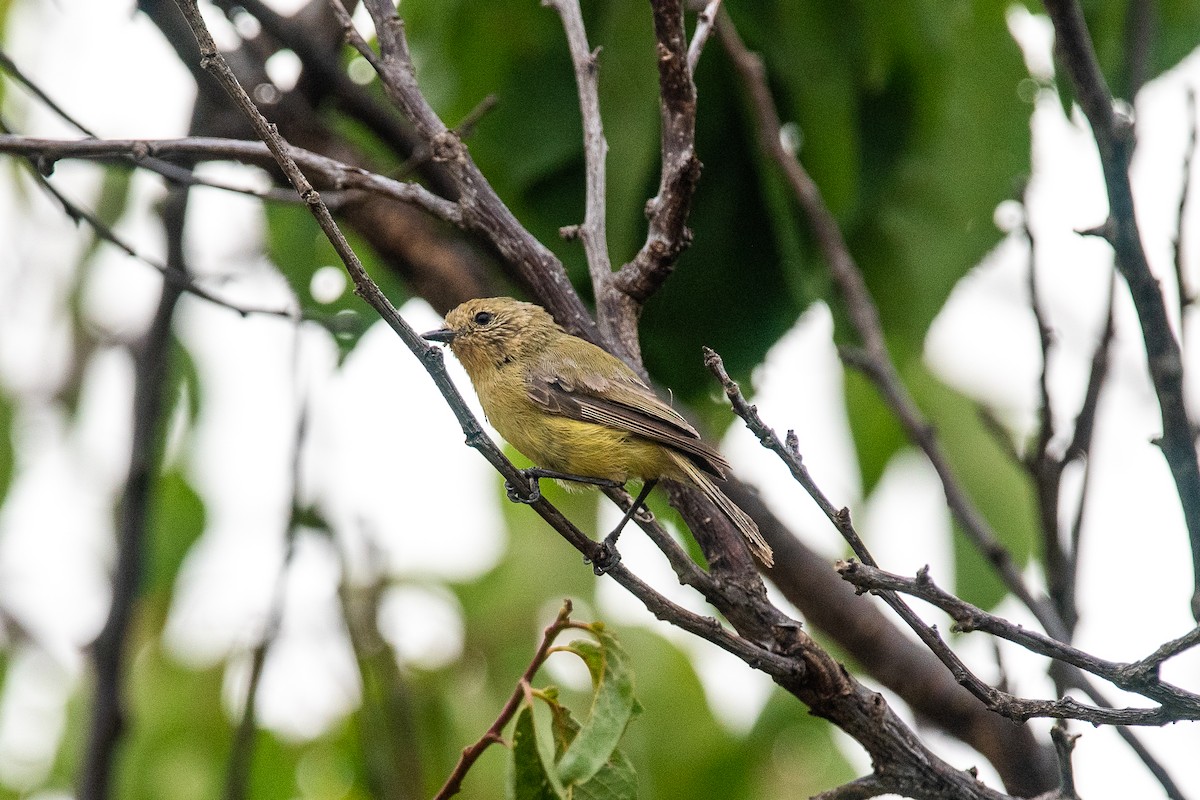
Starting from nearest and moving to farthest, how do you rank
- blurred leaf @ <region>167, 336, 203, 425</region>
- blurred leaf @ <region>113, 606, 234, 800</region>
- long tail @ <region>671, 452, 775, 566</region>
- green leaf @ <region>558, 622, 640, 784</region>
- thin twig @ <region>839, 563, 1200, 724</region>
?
thin twig @ <region>839, 563, 1200, 724</region> < green leaf @ <region>558, 622, 640, 784</region> < long tail @ <region>671, 452, 775, 566</region> < blurred leaf @ <region>113, 606, 234, 800</region> < blurred leaf @ <region>167, 336, 203, 425</region>

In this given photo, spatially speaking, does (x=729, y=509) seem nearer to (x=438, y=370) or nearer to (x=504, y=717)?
(x=504, y=717)

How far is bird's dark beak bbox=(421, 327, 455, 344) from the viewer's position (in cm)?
434

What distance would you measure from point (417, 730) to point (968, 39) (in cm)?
303

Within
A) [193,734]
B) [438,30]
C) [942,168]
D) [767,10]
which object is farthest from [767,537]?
[193,734]

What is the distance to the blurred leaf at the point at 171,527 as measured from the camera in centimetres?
489

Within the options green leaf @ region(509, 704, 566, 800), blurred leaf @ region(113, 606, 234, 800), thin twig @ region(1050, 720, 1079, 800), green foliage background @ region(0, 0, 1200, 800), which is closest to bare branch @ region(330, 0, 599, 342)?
green foliage background @ region(0, 0, 1200, 800)

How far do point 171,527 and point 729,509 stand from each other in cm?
287

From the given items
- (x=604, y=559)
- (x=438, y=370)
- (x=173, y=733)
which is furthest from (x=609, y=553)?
(x=173, y=733)

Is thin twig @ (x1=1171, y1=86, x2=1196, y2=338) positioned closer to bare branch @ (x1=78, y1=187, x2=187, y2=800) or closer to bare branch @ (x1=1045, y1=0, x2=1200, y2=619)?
bare branch @ (x1=1045, y1=0, x2=1200, y2=619)

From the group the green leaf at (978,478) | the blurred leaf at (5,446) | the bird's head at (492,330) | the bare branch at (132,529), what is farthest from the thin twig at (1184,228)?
the blurred leaf at (5,446)

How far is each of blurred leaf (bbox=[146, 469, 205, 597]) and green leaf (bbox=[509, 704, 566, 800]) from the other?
9.11 ft

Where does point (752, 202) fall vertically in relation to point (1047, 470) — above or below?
above

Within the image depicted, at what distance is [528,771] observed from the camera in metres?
2.44

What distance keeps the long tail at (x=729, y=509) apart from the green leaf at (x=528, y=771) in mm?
712
